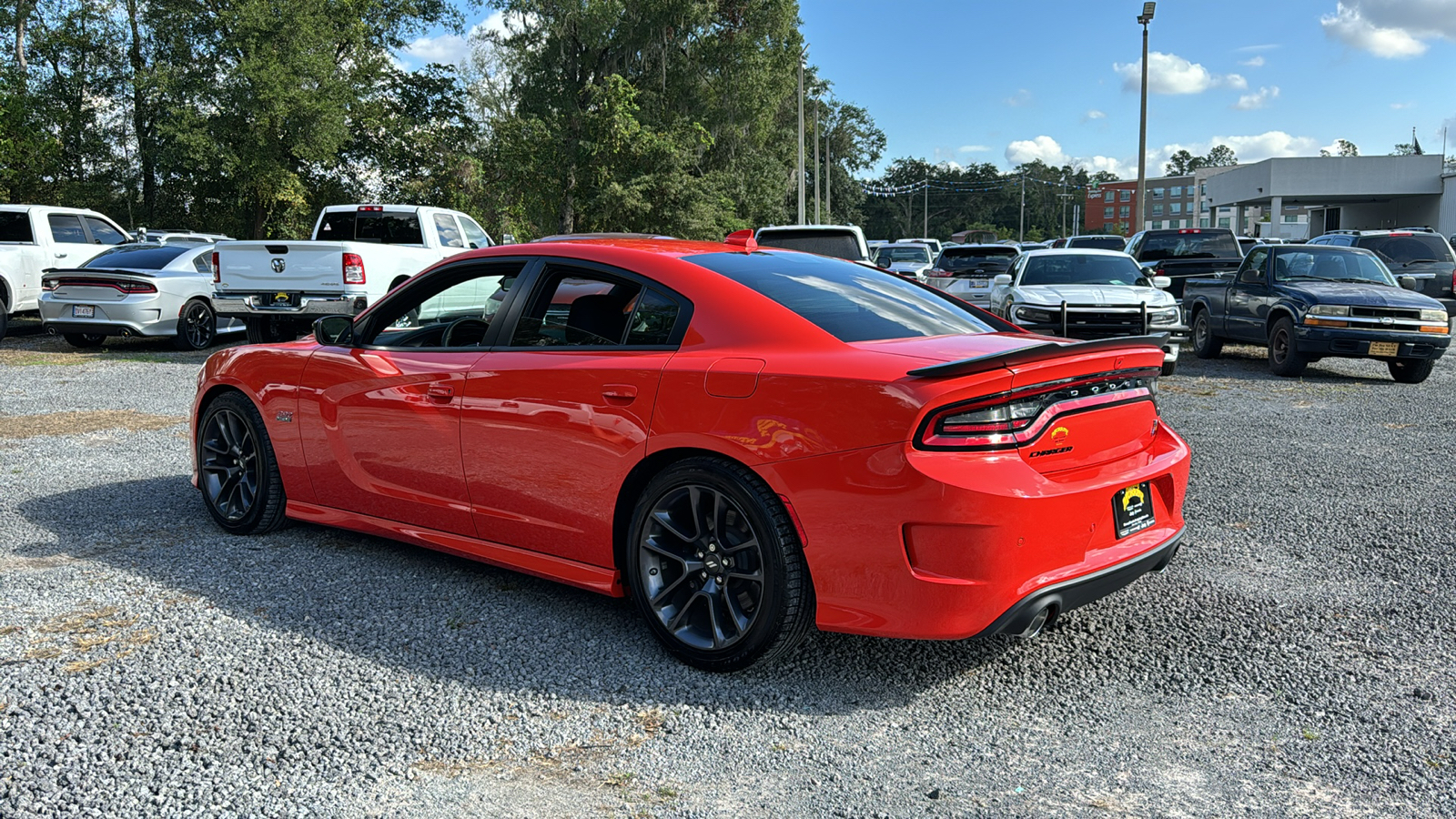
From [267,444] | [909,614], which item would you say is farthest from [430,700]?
[267,444]

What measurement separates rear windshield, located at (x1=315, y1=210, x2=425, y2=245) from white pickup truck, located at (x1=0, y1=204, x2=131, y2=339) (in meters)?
4.30

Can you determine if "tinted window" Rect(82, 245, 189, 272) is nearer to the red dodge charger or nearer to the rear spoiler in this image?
the red dodge charger

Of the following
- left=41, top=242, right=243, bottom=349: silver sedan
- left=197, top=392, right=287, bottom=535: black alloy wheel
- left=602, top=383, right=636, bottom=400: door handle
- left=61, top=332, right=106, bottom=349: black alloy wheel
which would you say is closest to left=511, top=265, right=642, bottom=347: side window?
left=602, top=383, right=636, bottom=400: door handle

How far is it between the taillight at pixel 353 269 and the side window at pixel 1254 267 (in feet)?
36.0

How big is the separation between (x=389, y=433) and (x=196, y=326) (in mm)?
12165

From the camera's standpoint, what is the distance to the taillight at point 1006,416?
314 centimetres

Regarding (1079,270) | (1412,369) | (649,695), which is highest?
(1079,270)

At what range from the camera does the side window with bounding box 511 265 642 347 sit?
3.98 m

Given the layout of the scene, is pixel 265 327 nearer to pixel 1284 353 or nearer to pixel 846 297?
pixel 846 297

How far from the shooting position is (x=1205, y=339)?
1465 cm

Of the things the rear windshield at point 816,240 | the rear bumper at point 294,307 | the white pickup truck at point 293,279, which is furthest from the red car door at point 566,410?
the rear windshield at point 816,240

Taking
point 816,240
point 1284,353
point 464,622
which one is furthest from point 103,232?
point 1284,353

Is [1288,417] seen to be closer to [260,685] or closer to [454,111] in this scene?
[260,685]

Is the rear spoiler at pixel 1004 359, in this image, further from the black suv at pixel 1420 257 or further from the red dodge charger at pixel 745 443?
the black suv at pixel 1420 257
